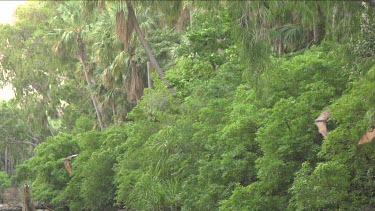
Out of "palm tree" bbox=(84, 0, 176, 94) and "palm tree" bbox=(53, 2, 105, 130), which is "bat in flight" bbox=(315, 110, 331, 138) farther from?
"palm tree" bbox=(53, 2, 105, 130)

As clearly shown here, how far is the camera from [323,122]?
53.6ft

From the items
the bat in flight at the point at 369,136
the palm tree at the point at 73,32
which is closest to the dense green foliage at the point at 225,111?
the palm tree at the point at 73,32

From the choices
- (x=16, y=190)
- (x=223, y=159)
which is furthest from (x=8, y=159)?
(x=223, y=159)

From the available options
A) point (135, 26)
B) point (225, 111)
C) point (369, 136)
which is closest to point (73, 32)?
point (135, 26)

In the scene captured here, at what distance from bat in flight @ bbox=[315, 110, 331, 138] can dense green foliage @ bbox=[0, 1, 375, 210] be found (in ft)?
0.72

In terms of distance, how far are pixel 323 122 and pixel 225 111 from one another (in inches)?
294

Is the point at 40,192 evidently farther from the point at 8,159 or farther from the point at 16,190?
the point at 8,159

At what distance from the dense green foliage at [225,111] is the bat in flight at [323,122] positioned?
22 centimetres

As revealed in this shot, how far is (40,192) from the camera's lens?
43.5 m

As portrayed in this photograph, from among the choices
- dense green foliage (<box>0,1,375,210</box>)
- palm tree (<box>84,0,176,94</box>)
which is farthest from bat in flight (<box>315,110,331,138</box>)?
palm tree (<box>84,0,176,94</box>)

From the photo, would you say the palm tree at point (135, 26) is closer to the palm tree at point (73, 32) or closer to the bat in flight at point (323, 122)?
the palm tree at point (73, 32)

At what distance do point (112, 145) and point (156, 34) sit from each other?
637cm

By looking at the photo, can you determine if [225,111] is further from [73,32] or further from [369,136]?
[73,32]

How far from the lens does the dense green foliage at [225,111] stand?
1479 cm
